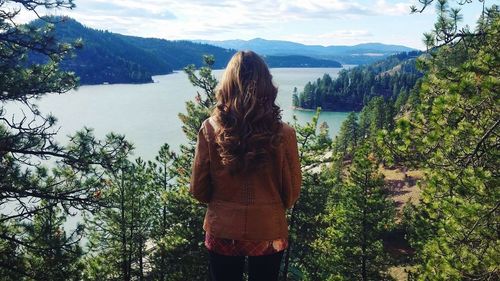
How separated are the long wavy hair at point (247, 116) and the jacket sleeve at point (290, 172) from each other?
0.46 feet

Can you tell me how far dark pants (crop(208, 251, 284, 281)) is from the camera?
3.29 meters

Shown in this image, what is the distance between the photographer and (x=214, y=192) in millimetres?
3342

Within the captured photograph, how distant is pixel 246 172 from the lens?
10.4 feet

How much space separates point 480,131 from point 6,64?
6706mm

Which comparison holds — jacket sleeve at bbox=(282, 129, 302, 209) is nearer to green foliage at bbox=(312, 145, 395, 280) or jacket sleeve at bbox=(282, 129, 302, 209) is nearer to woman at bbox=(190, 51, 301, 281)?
woman at bbox=(190, 51, 301, 281)

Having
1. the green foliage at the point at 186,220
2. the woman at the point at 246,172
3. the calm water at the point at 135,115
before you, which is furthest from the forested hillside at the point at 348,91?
the woman at the point at 246,172

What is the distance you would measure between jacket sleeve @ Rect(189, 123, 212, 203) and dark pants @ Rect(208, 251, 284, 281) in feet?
1.44

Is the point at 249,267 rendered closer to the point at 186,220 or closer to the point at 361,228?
the point at 186,220

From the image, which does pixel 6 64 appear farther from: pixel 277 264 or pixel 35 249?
pixel 277 264

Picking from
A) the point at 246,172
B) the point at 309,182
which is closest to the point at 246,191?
the point at 246,172

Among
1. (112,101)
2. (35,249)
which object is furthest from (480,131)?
(112,101)

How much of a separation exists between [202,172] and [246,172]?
359 mm

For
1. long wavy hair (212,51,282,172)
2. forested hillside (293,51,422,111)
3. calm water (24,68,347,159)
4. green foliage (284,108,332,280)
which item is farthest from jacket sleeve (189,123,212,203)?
forested hillside (293,51,422,111)

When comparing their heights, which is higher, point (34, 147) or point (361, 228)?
point (34, 147)
